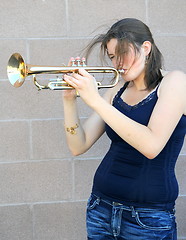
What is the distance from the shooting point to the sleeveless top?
1683 mm

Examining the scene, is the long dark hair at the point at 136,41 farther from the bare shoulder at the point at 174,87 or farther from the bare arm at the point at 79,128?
the bare arm at the point at 79,128

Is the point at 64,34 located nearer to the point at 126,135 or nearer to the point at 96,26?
the point at 96,26

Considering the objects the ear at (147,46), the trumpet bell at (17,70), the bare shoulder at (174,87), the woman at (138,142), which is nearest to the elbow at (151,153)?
the woman at (138,142)

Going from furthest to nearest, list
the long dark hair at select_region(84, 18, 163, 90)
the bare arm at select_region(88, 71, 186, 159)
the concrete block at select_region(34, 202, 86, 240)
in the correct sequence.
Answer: the concrete block at select_region(34, 202, 86, 240), the long dark hair at select_region(84, 18, 163, 90), the bare arm at select_region(88, 71, 186, 159)

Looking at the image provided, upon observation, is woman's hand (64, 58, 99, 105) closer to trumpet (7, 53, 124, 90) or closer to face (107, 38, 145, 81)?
trumpet (7, 53, 124, 90)

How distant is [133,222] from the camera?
1674 mm

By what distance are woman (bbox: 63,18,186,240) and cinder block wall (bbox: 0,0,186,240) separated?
2.63 ft

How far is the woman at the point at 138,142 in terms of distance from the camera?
1607 mm

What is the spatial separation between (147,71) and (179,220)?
1.30 meters

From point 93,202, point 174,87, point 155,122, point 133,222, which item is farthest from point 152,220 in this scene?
point 174,87

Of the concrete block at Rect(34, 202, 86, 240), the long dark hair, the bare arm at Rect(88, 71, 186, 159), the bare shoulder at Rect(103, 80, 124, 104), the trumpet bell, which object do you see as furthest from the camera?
the concrete block at Rect(34, 202, 86, 240)

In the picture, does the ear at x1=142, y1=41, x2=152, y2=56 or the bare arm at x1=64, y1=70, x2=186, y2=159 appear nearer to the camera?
the bare arm at x1=64, y1=70, x2=186, y2=159

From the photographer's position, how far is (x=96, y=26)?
2.60 m

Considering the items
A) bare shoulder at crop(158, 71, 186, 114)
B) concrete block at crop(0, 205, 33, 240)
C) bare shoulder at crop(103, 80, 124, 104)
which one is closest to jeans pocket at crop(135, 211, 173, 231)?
bare shoulder at crop(158, 71, 186, 114)
